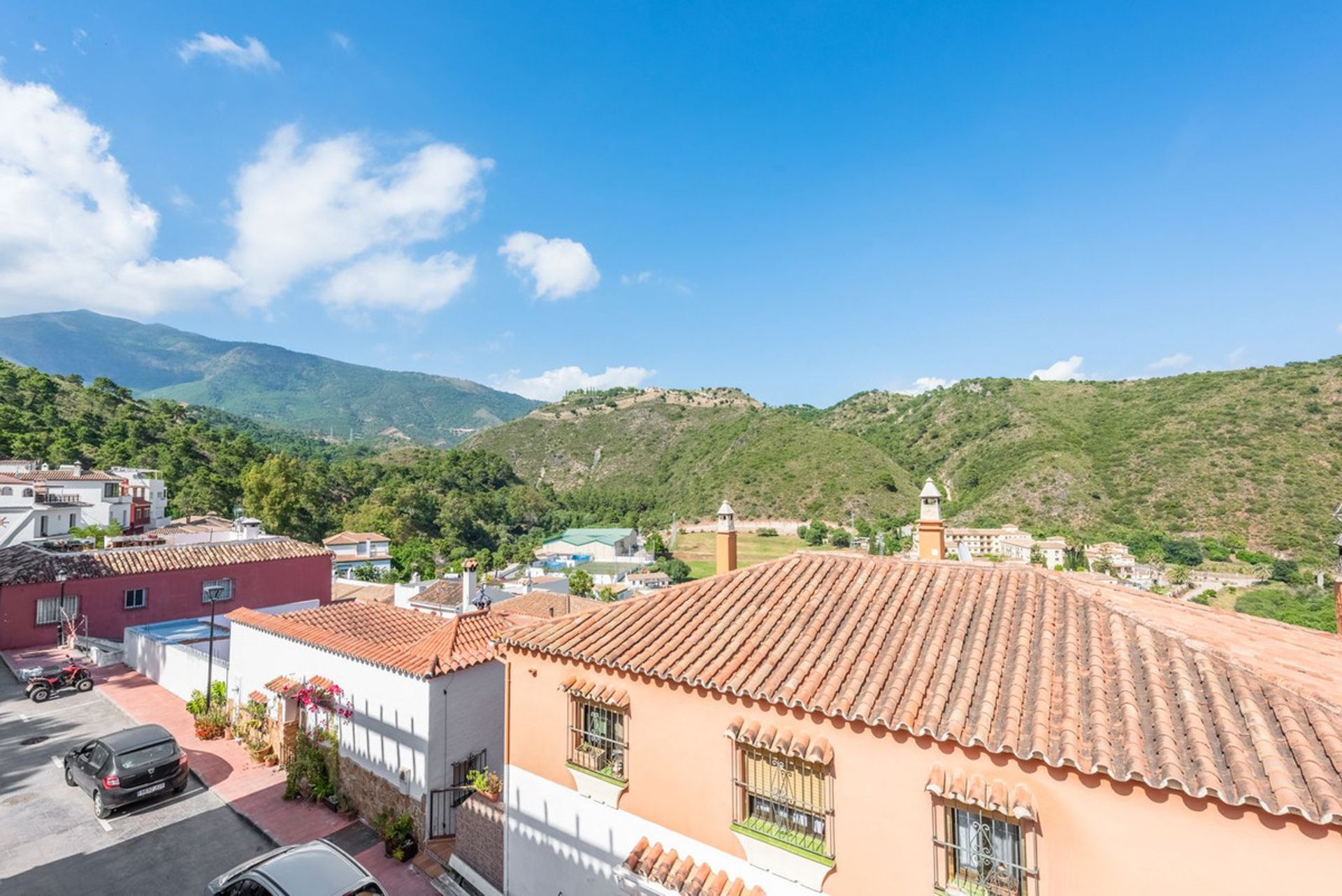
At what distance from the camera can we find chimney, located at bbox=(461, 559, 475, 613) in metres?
12.9

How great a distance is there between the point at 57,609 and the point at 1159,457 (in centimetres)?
10841

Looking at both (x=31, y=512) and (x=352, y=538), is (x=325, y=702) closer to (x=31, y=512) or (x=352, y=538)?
(x=31, y=512)

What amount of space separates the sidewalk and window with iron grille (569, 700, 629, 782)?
3.72m

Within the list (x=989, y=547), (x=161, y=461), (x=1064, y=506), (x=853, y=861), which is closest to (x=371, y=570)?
(x=161, y=461)

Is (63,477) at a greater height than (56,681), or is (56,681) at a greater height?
(63,477)

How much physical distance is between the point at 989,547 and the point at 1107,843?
78.7m

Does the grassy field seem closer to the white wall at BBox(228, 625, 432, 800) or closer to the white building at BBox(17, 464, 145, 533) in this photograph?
the white building at BBox(17, 464, 145, 533)

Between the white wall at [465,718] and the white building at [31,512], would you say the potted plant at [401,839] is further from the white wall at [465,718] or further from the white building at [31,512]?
the white building at [31,512]

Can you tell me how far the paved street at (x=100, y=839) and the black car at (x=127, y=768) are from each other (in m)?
0.30

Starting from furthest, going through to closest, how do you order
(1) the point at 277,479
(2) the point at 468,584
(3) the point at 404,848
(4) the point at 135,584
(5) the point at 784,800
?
(1) the point at 277,479
(4) the point at 135,584
(2) the point at 468,584
(3) the point at 404,848
(5) the point at 784,800

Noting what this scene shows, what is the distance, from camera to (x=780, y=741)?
586cm

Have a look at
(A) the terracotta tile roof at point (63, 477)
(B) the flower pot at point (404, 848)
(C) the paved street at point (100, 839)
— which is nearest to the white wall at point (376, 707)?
(B) the flower pot at point (404, 848)

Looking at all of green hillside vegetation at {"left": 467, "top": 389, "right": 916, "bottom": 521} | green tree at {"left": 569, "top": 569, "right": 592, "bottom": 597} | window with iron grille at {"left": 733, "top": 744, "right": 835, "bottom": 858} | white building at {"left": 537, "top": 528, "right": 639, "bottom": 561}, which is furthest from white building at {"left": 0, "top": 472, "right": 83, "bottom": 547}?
green hillside vegetation at {"left": 467, "top": 389, "right": 916, "bottom": 521}

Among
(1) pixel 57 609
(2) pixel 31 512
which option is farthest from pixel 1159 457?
(2) pixel 31 512
